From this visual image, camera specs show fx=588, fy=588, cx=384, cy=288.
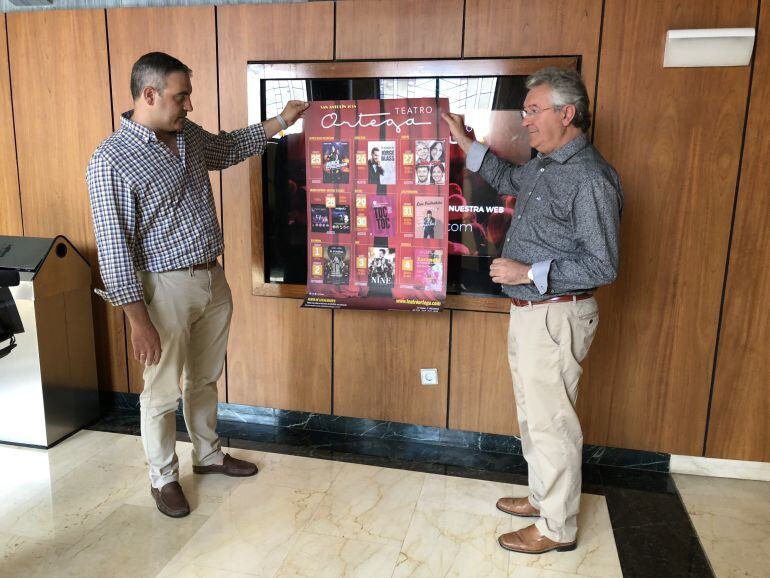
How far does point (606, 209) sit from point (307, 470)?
1.93 m

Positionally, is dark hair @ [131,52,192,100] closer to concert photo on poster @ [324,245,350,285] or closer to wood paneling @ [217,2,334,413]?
wood paneling @ [217,2,334,413]

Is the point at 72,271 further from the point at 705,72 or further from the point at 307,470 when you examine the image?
the point at 705,72

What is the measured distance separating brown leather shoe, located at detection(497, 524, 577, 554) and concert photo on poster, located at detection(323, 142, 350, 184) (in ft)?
6.20

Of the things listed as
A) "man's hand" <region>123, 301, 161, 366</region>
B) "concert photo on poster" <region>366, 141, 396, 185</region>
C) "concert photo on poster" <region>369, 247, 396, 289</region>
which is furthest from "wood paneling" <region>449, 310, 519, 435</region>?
"man's hand" <region>123, 301, 161, 366</region>

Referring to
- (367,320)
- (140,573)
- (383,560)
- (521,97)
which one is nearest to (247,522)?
(140,573)

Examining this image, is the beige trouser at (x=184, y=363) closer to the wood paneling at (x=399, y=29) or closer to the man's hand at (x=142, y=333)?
the man's hand at (x=142, y=333)

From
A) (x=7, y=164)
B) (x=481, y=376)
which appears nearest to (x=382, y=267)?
(x=481, y=376)

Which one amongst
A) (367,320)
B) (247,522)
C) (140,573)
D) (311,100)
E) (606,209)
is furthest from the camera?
(367,320)

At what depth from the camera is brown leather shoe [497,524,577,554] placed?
2393 mm

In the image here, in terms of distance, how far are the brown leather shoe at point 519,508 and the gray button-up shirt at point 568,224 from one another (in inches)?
39.3

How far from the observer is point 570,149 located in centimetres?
221

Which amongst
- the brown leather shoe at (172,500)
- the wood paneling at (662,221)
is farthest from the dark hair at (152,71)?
the wood paneling at (662,221)

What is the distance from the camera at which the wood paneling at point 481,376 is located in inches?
125

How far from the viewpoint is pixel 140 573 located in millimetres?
2252
